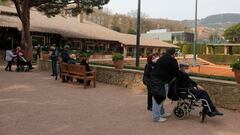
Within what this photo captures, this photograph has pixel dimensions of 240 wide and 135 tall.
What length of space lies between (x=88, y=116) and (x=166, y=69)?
2.13 meters

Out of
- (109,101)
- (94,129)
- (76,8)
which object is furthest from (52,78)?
(76,8)

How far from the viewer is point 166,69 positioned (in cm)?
759

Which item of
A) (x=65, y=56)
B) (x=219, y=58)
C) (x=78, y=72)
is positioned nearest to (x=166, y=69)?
(x=78, y=72)

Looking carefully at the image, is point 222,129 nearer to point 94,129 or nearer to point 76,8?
point 94,129

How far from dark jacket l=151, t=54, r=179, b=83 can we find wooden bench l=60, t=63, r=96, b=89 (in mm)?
5191

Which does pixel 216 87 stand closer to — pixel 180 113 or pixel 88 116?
pixel 180 113

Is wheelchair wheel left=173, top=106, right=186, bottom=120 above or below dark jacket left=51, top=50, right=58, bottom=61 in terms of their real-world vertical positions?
below

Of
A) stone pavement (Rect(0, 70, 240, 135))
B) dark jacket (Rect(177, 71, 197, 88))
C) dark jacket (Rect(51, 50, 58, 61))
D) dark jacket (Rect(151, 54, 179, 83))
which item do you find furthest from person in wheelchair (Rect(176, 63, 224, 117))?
dark jacket (Rect(51, 50, 58, 61))

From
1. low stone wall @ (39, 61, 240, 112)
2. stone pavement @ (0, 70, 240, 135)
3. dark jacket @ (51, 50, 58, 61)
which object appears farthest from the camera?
dark jacket @ (51, 50, 58, 61)

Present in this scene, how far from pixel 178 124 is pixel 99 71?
23.9ft

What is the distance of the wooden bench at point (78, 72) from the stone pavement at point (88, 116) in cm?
103

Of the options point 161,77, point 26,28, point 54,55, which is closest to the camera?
point 161,77

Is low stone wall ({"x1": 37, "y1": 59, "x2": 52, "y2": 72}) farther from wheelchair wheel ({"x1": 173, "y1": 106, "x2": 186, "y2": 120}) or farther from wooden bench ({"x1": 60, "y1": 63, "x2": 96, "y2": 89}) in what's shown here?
wheelchair wheel ({"x1": 173, "y1": 106, "x2": 186, "y2": 120})

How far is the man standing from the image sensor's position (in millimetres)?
7523
